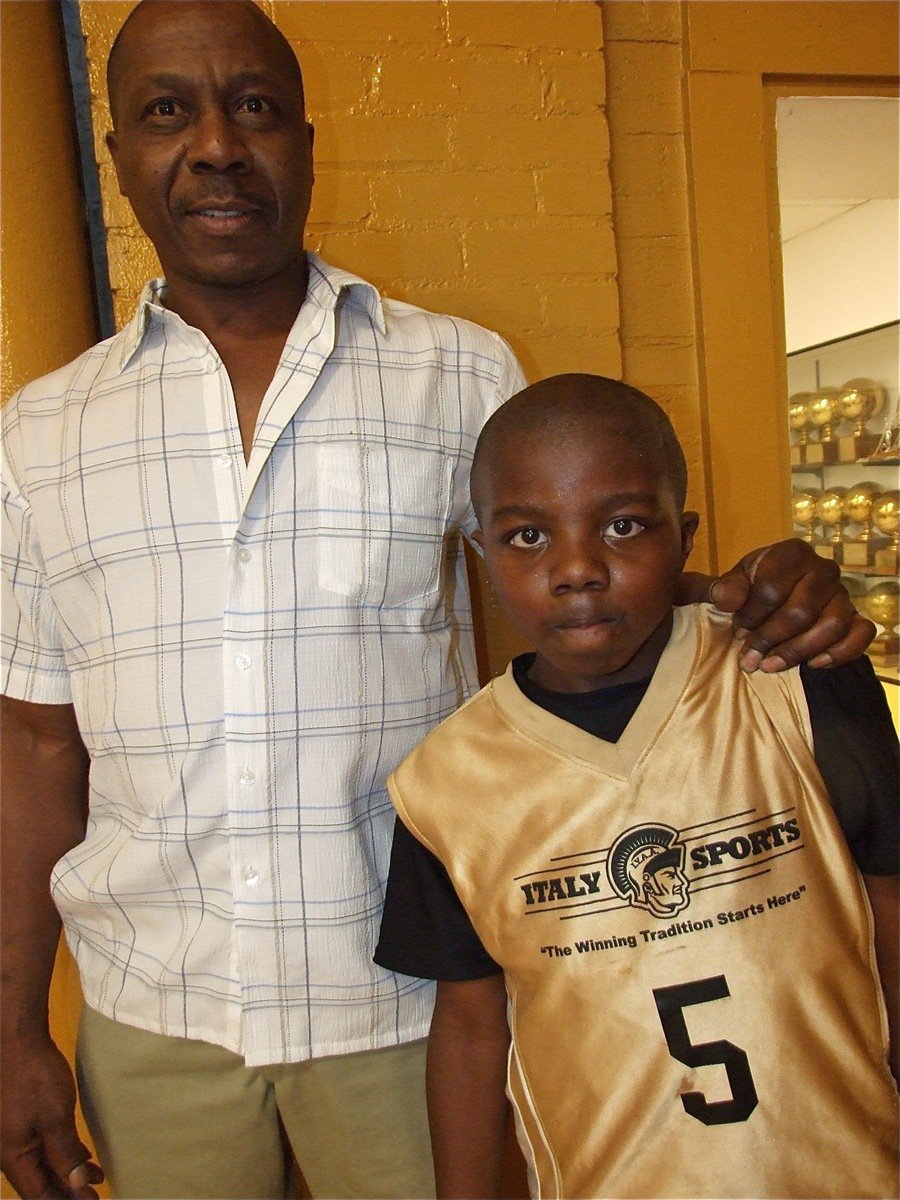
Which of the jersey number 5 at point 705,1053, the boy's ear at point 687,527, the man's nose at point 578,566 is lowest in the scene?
the jersey number 5 at point 705,1053

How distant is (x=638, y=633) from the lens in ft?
3.65

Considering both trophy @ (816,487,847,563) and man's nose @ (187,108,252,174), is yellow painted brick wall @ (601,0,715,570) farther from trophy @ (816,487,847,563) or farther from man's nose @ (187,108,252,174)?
trophy @ (816,487,847,563)

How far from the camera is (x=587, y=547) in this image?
1.09 meters

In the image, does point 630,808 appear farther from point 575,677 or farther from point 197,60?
point 197,60

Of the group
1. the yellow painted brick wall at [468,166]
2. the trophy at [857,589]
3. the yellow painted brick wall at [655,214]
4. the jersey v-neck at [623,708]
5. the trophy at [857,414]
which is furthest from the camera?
the trophy at [857,414]

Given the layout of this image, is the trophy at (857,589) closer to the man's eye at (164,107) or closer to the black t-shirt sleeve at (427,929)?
the black t-shirt sleeve at (427,929)

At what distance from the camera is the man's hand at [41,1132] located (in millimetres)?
1338

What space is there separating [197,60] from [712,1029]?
1.38 meters

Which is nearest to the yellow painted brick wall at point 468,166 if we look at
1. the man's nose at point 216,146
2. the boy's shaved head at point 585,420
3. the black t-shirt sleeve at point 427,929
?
the man's nose at point 216,146

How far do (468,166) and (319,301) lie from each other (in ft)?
2.39

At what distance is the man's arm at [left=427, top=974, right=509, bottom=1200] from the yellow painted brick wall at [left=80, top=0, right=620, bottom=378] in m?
1.24

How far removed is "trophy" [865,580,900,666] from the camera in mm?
3156

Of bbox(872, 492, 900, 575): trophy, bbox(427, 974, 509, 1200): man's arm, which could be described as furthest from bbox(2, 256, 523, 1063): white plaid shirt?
bbox(872, 492, 900, 575): trophy

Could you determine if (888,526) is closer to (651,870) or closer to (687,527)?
(687,527)
